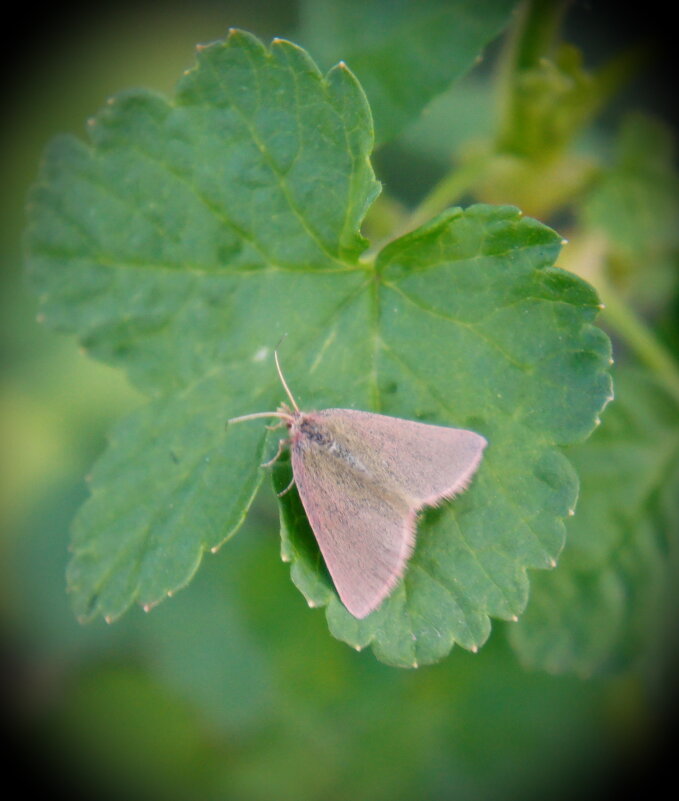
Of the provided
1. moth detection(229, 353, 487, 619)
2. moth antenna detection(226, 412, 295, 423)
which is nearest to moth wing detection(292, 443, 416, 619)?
moth detection(229, 353, 487, 619)

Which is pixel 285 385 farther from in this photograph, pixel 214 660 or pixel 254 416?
pixel 214 660

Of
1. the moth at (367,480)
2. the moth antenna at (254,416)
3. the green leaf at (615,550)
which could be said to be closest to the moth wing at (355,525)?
the moth at (367,480)

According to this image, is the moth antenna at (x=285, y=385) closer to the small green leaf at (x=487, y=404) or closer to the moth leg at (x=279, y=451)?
the moth leg at (x=279, y=451)

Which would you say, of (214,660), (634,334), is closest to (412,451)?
(634,334)

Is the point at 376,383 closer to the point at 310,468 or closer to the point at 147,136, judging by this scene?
the point at 310,468

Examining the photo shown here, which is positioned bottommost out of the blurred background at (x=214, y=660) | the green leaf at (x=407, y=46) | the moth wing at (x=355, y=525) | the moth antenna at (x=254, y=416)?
the blurred background at (x=214, y=660)

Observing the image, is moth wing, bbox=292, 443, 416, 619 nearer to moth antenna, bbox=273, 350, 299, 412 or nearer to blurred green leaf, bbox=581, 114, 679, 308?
moth antenna, bbox=273, 350, 299, 412
